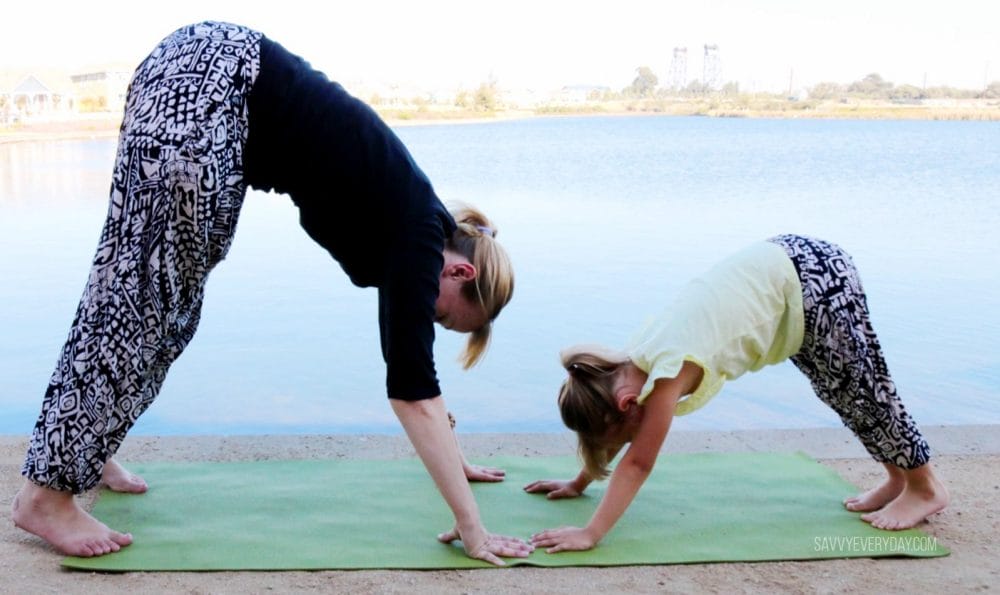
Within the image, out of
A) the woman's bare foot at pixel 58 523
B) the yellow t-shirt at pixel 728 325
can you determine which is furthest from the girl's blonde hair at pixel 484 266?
the woman's bare foot at pixel 58 523

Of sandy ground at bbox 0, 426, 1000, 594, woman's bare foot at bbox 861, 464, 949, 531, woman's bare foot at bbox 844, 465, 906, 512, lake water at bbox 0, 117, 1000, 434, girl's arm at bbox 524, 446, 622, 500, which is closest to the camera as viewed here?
sandy ground at bbox 0, 426, 1000, 594

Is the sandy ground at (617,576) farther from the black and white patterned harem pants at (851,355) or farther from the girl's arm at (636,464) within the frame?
the black and white patterned harem pants at (851,355)

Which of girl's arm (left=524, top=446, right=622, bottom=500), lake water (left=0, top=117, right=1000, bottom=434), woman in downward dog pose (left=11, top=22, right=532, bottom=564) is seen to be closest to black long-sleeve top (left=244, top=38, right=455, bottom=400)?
woman in downward dog pose (left=11, top=22, right=532, bottom=564)

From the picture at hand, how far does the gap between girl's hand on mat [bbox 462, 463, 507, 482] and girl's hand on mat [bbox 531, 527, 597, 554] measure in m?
0.49

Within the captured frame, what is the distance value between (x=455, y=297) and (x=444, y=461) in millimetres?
388

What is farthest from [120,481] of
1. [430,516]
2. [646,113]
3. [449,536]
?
[646,113]

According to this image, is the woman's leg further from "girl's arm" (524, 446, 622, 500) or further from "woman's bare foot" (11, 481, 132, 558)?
"girl's arm" (524, 446, 622, 500)

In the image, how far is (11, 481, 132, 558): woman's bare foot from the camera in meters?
2.37

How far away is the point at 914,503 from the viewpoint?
2652 millimetres

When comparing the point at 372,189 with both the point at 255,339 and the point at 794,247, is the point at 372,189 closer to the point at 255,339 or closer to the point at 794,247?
the point at 794,247

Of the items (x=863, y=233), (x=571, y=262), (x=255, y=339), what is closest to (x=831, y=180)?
(x=863, y=233)

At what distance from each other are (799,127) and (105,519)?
3397 cm

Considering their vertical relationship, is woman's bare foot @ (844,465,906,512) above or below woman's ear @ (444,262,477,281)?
below

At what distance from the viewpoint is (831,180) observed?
598 inches
